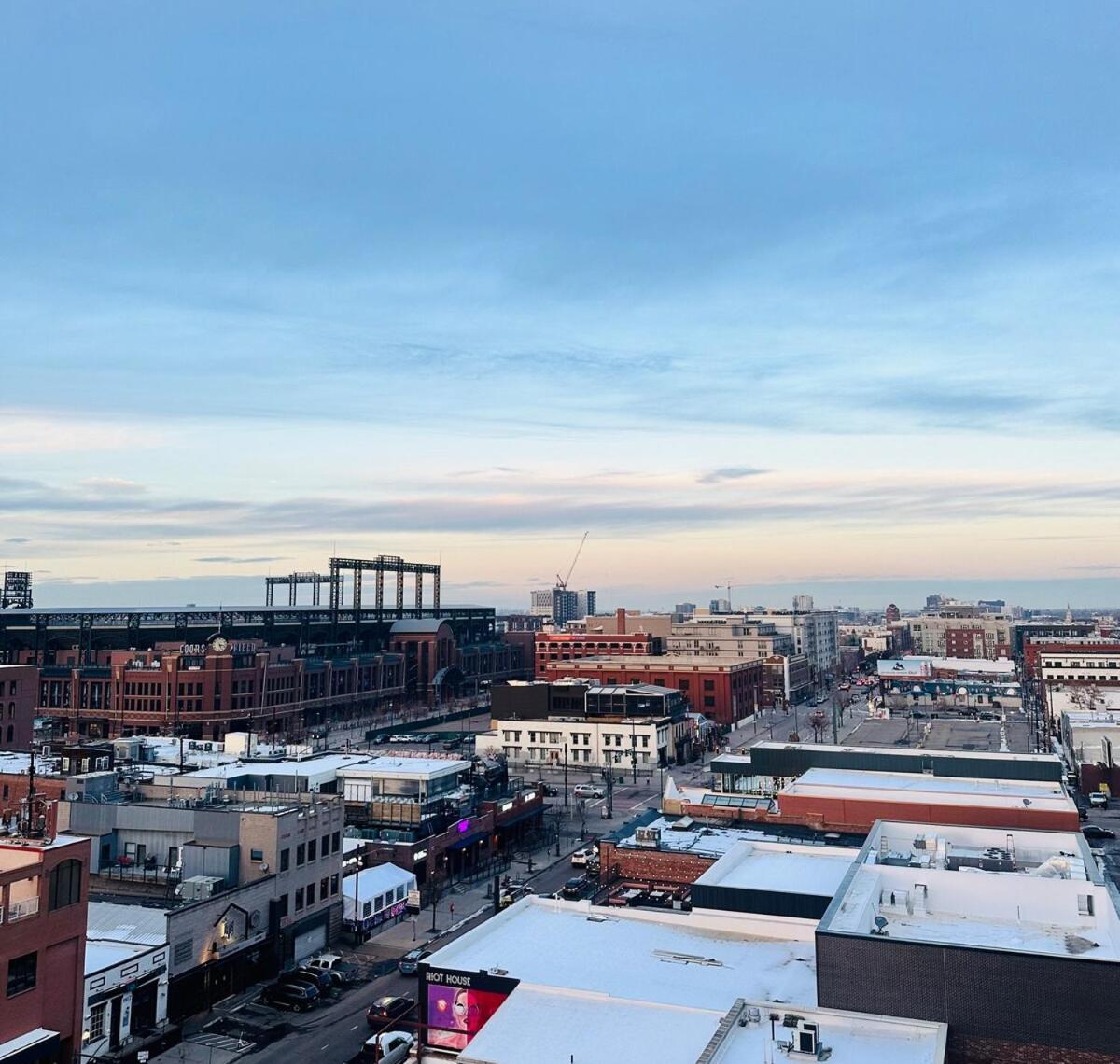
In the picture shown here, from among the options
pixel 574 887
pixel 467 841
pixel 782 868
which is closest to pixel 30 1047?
pixel 782 868

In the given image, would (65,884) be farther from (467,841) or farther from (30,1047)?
(467,841)

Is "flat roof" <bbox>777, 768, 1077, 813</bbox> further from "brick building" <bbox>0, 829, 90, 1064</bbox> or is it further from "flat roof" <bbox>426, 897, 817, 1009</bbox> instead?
"brick building" <bbox>0, 829, 90, 1064</bbox>

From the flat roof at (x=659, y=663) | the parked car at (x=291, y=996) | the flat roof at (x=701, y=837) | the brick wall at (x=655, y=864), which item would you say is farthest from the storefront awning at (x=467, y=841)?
the flat roof at (x=659, y=663)

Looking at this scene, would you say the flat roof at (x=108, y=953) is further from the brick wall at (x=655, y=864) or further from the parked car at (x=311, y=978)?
the brick wall at (x=655, y=864)

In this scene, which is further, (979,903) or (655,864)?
(655,864)

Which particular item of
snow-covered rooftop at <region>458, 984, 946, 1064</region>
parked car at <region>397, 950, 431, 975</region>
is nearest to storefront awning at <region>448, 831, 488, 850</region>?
parked car at <region>397, 950, 431, 975</region>

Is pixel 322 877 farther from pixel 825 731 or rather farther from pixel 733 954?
pixel 825 731
